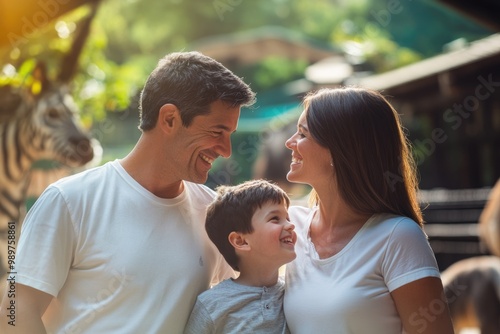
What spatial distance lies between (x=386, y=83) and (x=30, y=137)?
5.43 m

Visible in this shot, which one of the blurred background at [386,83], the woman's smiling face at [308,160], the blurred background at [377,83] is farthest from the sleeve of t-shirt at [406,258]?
the blurred background at [386,83]

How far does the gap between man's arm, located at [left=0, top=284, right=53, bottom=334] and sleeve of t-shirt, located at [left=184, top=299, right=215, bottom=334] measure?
0.39 meters

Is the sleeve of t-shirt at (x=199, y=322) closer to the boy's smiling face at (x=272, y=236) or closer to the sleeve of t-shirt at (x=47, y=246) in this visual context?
the boy's smiling face at (x=272, y=236)

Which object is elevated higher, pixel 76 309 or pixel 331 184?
pixel 331 184

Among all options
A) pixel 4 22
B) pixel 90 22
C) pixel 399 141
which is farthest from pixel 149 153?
pixel 90 22

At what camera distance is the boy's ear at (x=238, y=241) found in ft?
8.60

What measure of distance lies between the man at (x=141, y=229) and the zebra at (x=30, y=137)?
193cm

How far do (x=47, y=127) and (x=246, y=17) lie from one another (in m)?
23.8

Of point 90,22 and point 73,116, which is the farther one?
point 90,22

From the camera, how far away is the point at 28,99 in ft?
15.0

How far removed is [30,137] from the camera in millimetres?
4684

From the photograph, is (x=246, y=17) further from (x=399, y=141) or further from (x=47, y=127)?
(x=399, y=141)

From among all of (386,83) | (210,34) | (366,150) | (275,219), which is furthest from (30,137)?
(210,34)

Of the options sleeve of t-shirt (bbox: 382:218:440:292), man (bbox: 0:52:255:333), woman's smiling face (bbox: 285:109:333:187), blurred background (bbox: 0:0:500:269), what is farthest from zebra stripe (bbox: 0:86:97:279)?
sleeve of t-shirt (bbox: 382:218:440:292)
